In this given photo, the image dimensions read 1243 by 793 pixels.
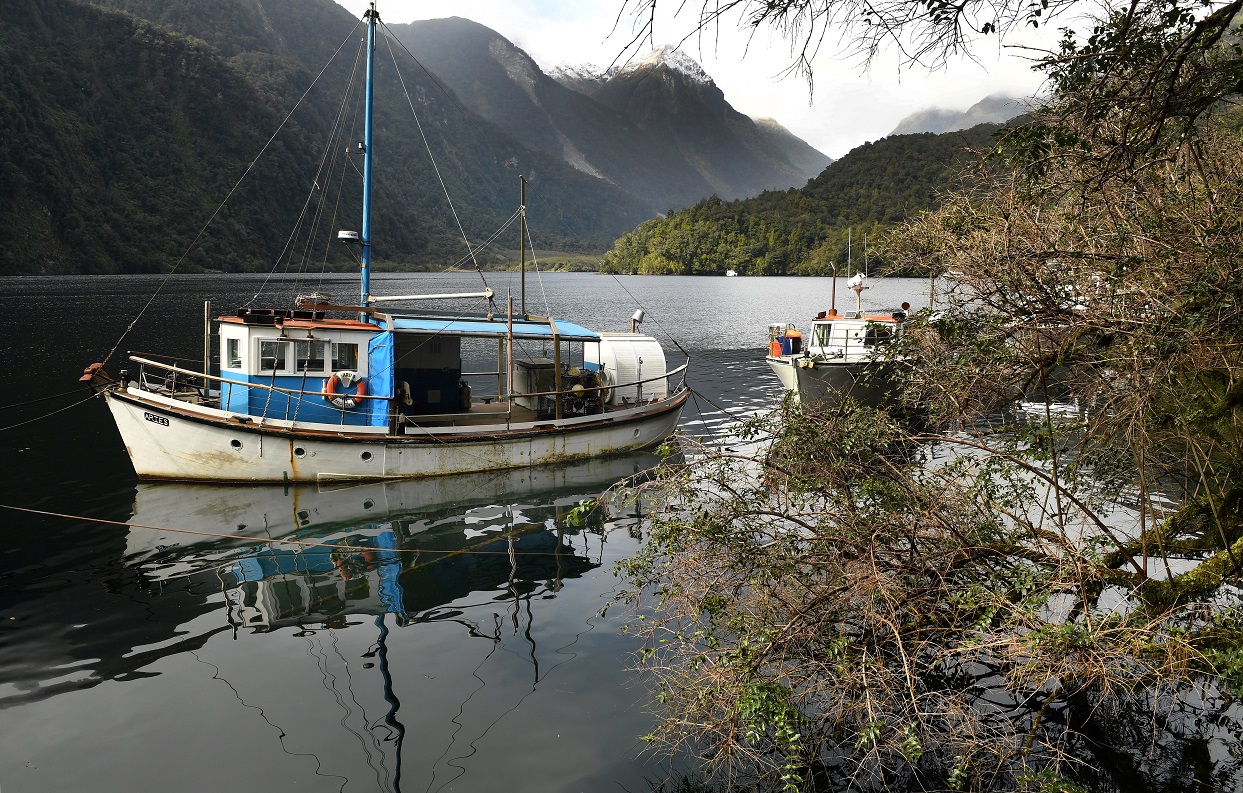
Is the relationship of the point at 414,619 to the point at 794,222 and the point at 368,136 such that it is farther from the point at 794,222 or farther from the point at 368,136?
the point at 794,222

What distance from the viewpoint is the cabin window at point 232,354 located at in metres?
18.6

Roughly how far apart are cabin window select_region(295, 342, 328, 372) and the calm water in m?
2.92

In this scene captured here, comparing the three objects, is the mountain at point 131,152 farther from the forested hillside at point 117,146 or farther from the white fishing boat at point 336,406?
the white fishing boat at point 336,406

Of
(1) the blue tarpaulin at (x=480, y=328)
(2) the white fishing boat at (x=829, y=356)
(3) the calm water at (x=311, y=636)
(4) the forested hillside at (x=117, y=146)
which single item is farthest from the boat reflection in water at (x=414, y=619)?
(4) the forested hillside at (x=117, y=146)

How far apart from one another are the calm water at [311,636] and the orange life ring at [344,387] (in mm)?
2078

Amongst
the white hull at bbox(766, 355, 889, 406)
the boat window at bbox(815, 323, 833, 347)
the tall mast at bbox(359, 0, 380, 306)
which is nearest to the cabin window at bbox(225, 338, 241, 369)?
the tall mast at bbox(359, 0, 380, 306)

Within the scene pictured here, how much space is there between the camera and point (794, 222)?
17650 cm

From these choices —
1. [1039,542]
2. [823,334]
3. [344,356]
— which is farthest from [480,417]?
[1039,542]

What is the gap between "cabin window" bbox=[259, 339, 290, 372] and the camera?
18.3 meters

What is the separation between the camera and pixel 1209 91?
582cm

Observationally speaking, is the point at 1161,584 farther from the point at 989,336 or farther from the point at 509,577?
the point at 509,577

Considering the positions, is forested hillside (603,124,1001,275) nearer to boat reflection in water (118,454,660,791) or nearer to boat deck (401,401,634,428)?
boat deck (401,401,634,428)

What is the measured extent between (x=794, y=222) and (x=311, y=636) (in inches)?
6926

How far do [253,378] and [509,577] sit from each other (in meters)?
8.87
